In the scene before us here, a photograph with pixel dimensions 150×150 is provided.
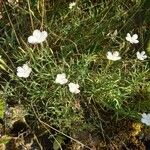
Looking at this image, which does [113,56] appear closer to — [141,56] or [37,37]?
[141,56]

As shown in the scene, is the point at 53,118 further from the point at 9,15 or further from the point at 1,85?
the point at 9,15

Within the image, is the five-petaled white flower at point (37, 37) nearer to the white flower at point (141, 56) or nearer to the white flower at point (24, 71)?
the white flower at point (24, 71)

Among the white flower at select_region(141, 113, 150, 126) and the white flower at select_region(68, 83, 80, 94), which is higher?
the white flower at select_region(68, 83, 80, 94)

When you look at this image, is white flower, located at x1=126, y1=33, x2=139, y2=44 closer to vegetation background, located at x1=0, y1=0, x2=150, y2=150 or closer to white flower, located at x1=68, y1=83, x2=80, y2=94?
vegetation background, located at x1=0, y1=0, x2=150, y2=150

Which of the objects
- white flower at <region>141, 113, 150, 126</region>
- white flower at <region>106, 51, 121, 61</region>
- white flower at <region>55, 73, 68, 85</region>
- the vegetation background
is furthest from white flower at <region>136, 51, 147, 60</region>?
white flower at <region>55, 73, 68, 85</region>

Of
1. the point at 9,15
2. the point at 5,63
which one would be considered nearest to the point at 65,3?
the point at 9,15

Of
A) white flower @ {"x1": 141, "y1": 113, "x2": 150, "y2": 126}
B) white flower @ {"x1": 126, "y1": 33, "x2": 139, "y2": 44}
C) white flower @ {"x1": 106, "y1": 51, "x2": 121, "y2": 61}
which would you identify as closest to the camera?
white flower @ {"x1": 141, "y1": 113, "x2": 150, "y2": 126}
